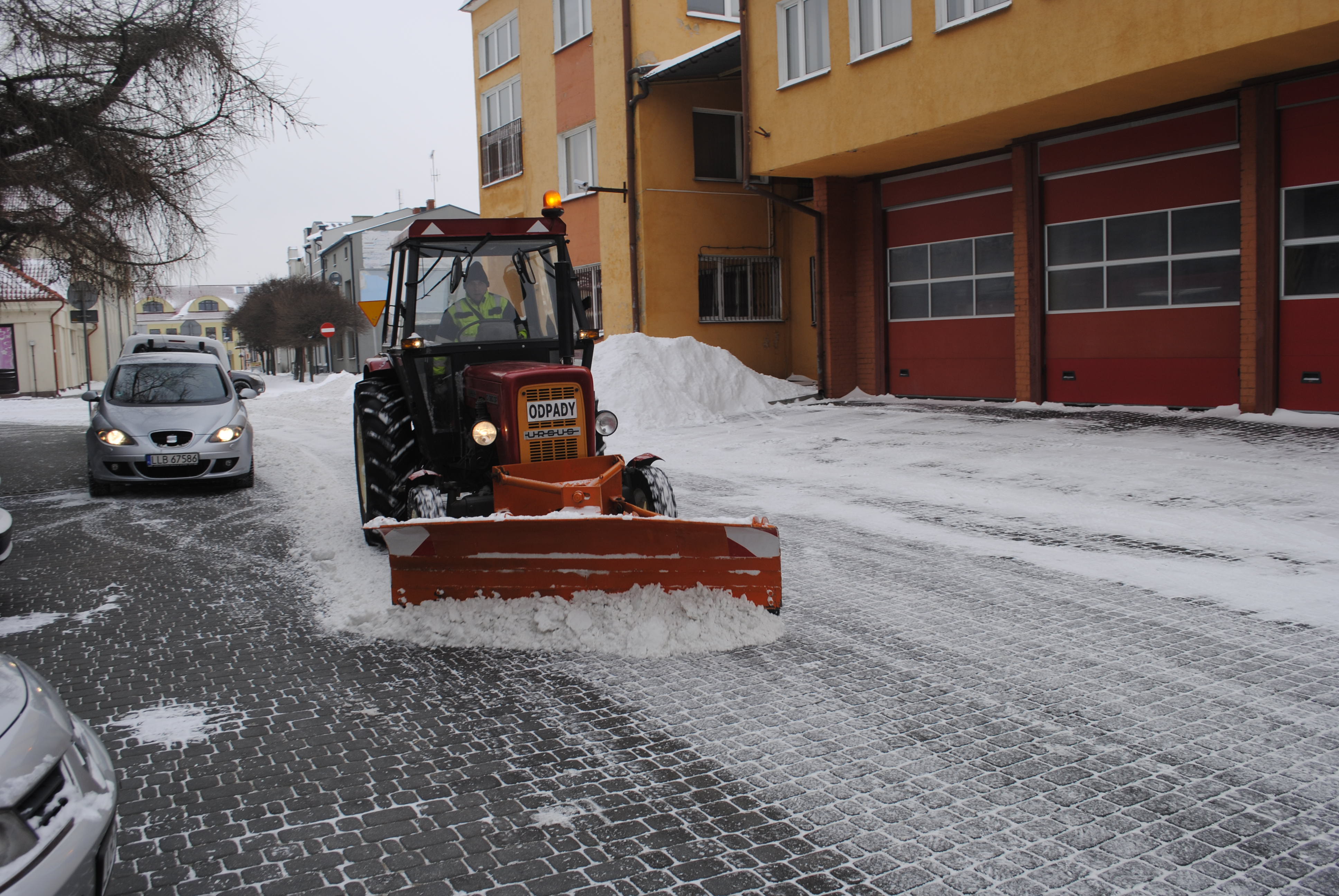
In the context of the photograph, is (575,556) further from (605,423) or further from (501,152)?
(501,152)

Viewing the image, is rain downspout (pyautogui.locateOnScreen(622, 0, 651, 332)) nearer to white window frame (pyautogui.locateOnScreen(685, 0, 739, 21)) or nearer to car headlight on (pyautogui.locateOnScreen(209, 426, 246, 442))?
white window frame (pyautogui.locateOnScreen(685, 0, 739, 21))

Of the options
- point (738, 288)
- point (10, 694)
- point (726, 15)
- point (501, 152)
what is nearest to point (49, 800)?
point (10, 694)

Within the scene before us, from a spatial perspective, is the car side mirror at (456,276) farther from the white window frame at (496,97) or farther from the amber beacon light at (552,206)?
the white window frame at (496,97)

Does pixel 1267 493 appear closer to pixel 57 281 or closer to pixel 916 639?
pixel 916 639

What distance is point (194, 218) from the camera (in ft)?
43.8

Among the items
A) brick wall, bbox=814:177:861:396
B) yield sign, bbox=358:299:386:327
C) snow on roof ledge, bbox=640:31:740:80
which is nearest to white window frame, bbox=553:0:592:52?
snow on roof ledge, bbox=640:31:740:80

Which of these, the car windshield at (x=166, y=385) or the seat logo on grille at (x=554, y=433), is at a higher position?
the car windshield at (x=166, y=385)

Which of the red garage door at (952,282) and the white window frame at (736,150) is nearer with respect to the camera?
the red garage door at (952,282)

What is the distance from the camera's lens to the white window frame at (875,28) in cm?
1402

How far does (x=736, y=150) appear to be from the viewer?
21312mm

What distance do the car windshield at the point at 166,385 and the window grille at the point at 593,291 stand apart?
11149mm

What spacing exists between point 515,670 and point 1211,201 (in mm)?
11567

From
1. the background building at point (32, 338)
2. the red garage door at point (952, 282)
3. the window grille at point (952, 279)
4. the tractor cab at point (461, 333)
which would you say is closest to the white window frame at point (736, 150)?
the red garage door at point (952, 282)

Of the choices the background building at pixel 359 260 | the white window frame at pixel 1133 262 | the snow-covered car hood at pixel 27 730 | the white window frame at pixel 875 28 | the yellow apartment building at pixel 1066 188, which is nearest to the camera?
the snow-covered car hood at pixel 27 730
